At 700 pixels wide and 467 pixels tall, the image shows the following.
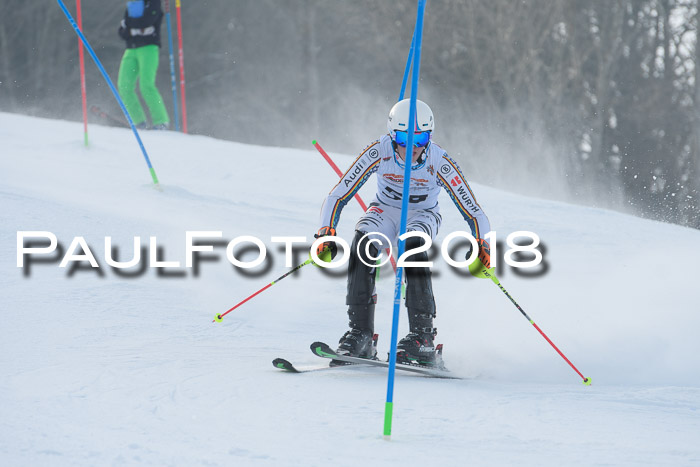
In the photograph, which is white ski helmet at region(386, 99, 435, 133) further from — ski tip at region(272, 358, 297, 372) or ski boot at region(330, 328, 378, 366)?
ski tip at region(272, 358, 297, 372)

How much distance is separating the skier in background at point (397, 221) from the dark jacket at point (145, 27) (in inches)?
280

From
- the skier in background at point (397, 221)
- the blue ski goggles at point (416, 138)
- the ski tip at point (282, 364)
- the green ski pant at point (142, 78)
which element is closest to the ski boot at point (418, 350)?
the skier in background at point (397, 221)

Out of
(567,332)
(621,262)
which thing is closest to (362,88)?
(621,262)

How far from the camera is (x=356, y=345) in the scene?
4438mm

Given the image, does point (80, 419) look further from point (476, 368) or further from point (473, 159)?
point (473, 159)

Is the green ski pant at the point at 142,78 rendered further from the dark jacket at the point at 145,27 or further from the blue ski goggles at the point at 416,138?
the blue ski goggles at the point at 416,138

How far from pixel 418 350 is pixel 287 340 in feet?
3.04

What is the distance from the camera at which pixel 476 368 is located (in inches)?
195

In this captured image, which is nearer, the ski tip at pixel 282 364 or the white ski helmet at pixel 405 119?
the ski tip at pixel 282 364

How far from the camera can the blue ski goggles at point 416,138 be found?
4401 mm

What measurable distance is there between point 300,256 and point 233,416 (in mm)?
3579

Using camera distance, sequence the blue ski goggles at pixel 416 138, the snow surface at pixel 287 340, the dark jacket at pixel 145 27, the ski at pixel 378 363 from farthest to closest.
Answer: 1. the dark jacket at pixel 145 27
2. the blue ski goggles at pixel 416 138
3. the ski at pixel 378 363
4. the snow surface at pixel 287 340

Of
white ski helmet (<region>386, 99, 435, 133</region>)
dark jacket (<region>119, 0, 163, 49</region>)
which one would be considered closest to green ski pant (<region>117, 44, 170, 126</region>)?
dark jacket (<region>119, 0, 163, 49</region>)

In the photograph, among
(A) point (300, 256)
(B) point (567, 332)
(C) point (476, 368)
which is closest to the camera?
(C) point (476, 368)
